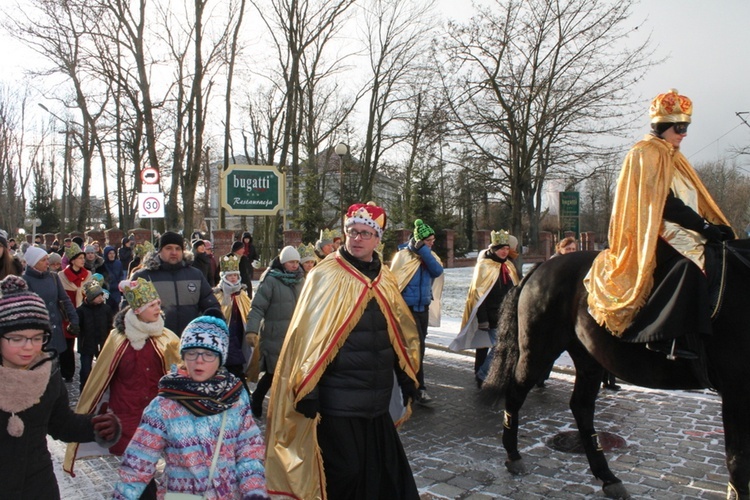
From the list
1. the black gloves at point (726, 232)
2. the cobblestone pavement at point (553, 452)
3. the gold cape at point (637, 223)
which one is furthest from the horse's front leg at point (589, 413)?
the black gloves at point (726, 232)

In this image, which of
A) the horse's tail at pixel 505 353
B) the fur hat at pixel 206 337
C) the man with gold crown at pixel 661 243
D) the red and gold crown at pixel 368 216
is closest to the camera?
the fur hat at pixel 206 337

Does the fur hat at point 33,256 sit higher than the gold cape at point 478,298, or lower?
higher

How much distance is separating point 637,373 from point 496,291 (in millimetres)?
4051

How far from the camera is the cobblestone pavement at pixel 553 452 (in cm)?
461

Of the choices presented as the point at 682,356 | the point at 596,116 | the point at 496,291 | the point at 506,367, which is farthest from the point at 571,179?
the point at 682,356

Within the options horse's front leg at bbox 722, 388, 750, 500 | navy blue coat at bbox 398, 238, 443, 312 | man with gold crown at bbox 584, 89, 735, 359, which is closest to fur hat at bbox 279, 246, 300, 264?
navy blue coat at bbox 398, 238, 443, 312

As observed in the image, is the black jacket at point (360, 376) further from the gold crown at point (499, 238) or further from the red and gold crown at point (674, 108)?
the gold crown at point (499, 238)

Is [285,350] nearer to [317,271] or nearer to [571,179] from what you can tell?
[317,271]

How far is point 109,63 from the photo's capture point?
19.8m

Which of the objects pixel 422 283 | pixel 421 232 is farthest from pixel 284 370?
pixel 421 232

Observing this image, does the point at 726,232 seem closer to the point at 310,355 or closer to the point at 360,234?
the point at 360,234

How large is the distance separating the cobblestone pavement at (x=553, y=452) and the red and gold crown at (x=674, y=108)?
266 cm

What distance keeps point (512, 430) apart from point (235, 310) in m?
3.92

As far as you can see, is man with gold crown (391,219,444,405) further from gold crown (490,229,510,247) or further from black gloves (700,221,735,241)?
black gloves (700,221,735,241)
